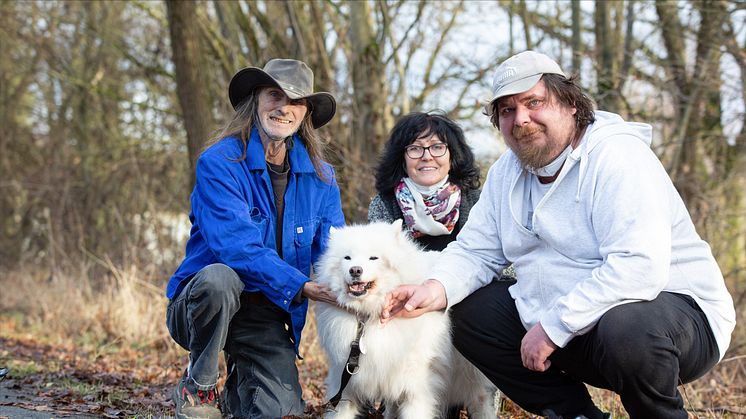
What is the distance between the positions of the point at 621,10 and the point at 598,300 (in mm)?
6370

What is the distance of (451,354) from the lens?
388cm

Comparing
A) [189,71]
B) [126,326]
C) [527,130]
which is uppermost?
[189,71]

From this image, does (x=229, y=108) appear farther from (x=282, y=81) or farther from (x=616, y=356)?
(x=616, y=356)

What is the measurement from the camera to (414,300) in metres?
3.56


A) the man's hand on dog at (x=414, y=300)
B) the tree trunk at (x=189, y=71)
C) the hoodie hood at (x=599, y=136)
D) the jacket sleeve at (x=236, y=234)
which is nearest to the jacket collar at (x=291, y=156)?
the jacket sleeve at (x=236, y=234)

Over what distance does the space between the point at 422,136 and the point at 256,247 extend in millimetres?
1560

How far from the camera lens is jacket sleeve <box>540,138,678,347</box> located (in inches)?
114

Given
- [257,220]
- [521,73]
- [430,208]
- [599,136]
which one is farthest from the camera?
[430,208]

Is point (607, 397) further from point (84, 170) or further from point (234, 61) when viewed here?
point (84, 170)

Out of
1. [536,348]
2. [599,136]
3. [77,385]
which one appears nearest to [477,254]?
[536,348]

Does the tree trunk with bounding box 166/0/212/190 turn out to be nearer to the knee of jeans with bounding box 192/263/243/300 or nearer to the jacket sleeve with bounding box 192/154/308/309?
the jacket sleeve with bounding box 192/154/308/309

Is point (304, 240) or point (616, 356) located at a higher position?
point (304, 240)

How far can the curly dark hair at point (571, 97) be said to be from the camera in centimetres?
329

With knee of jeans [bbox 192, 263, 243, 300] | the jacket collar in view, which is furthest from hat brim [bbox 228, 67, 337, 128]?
knee of jeans [bbox 192, 263, 243, 300]
